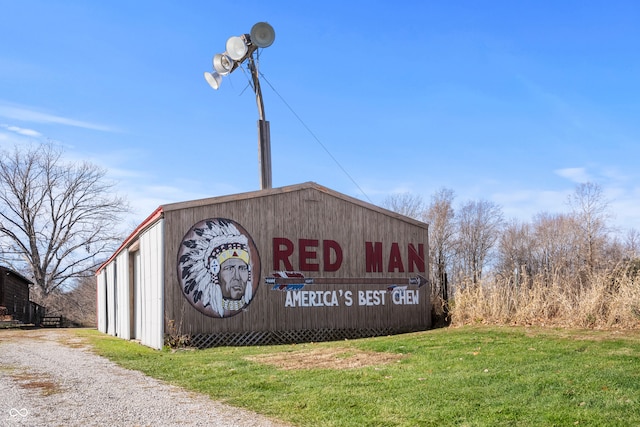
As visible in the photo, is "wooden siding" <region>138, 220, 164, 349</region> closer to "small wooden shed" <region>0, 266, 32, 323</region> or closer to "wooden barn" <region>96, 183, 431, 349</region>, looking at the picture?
"wooden barn" <region>96, 183, 431, 349</region>

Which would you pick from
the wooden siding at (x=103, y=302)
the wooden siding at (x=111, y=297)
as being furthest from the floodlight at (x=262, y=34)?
the wooden siding at (x=103, y=302)

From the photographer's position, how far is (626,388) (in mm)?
6562

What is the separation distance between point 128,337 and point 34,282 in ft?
94.3

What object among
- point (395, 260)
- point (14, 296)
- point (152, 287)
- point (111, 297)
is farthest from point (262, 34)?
point (14, 296)

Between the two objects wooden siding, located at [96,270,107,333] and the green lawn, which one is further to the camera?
wooden siding, located at [96,270,107,333]

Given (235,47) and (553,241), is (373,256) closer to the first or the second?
(235,47)

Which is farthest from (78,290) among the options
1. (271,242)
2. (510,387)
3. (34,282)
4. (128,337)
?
(510,387)

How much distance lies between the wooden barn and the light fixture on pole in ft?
12.8

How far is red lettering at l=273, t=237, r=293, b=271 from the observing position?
1582 centimetres

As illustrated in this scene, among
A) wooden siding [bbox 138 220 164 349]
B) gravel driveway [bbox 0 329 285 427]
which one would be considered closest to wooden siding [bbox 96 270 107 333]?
wooden siding [bbox 138 220 164 349]

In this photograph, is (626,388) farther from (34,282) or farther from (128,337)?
(34,282)

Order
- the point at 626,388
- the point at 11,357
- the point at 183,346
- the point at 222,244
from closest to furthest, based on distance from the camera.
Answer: the point at 626,388 → the point at 11,357 → the point at 183,346 → the point at 222,244

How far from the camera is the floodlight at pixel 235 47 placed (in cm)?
1884

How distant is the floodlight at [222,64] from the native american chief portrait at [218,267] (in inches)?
254
